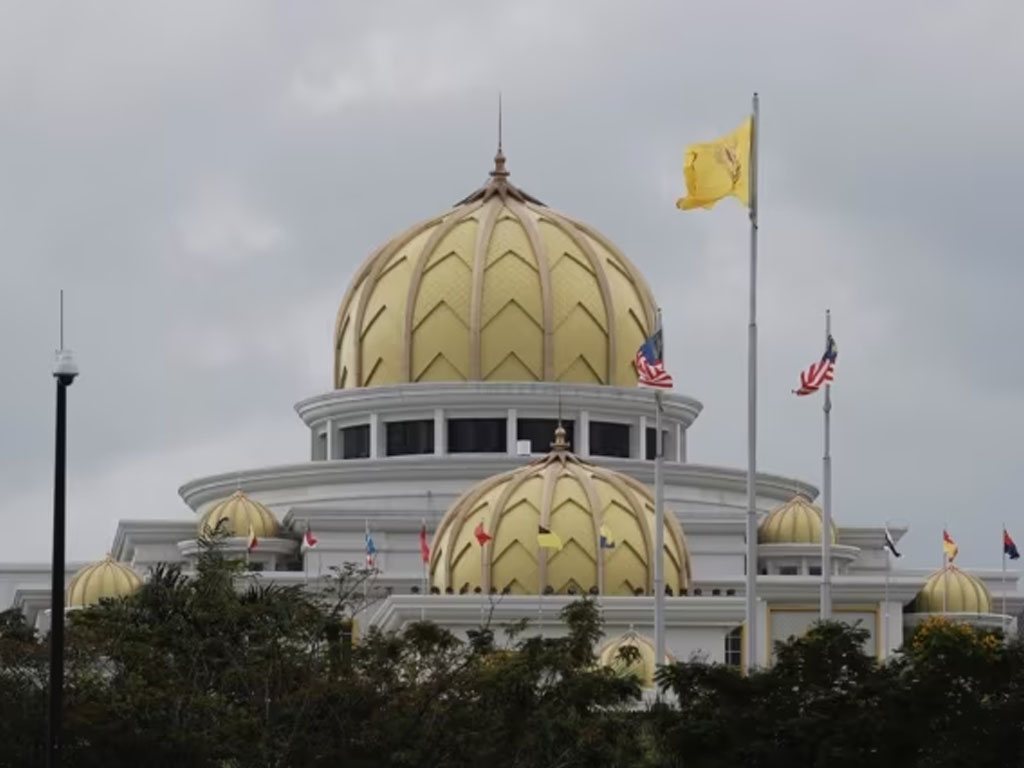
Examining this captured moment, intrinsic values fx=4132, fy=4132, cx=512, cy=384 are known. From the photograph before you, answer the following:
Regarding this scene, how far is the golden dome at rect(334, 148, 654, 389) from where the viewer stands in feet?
327

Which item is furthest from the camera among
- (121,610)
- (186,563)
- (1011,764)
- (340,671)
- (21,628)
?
(186,563)

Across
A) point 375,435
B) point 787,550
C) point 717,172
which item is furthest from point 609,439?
point 717,172

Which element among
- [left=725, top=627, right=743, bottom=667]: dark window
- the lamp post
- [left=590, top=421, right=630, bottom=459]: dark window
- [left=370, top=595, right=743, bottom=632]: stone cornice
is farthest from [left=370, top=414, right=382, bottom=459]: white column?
the lamp post

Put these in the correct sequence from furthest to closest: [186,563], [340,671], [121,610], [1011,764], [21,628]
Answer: [186,563], [21,628], [121,610], [340,671], [1011,764]

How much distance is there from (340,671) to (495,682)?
7.07ft

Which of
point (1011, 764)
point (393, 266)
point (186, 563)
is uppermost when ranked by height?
point (393, 266)

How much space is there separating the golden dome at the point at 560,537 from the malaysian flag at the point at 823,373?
1488 cm

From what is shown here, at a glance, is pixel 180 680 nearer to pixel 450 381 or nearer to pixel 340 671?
pixel 340 671

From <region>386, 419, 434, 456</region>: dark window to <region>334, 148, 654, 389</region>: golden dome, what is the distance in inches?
42.5

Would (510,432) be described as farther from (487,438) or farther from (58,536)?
(58,536)

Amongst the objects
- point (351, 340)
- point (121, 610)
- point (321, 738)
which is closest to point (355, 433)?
point (351, 340)

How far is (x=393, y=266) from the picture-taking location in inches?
3967

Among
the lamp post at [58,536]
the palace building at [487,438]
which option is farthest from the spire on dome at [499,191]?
the lamp post at [58,536]

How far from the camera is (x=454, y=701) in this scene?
5478cm
